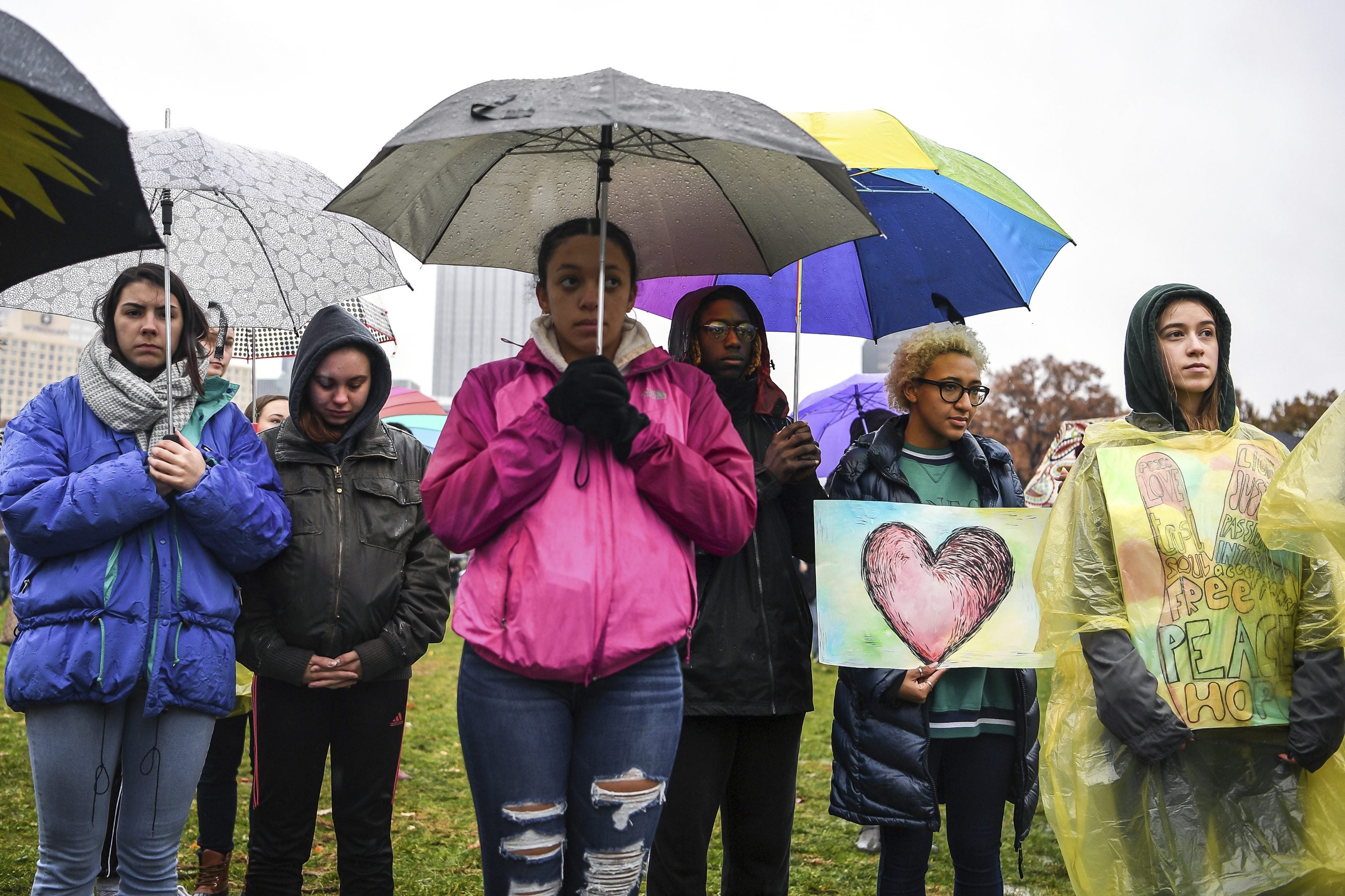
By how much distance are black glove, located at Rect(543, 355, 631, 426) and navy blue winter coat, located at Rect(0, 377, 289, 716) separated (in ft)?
4.24

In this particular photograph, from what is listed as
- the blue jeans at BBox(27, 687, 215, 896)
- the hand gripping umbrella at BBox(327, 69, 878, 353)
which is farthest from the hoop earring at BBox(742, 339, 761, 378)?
the blue jeans at BBox(27, 687, 215, 896)

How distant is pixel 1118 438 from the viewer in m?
3.18

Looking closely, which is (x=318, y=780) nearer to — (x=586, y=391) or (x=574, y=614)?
(x=574, y=614)

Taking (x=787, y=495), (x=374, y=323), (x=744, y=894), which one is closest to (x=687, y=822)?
(x=744, y=894)

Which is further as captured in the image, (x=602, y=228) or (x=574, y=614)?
(x=602, y=228)

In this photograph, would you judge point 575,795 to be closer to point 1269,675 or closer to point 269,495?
point 269,495

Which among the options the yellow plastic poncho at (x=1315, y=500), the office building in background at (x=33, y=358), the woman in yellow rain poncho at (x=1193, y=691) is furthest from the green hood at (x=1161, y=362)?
the office building in background at (x=33, y=358)

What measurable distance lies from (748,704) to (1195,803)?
1.24m

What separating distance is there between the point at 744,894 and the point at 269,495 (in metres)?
1.93

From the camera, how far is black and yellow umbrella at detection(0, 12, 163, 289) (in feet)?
6.61

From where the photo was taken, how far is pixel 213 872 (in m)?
4.32

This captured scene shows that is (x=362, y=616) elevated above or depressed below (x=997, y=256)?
below

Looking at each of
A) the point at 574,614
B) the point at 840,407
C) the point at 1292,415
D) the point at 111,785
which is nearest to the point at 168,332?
the point at 111,785

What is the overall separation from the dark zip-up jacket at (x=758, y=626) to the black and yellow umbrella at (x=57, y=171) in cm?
180
